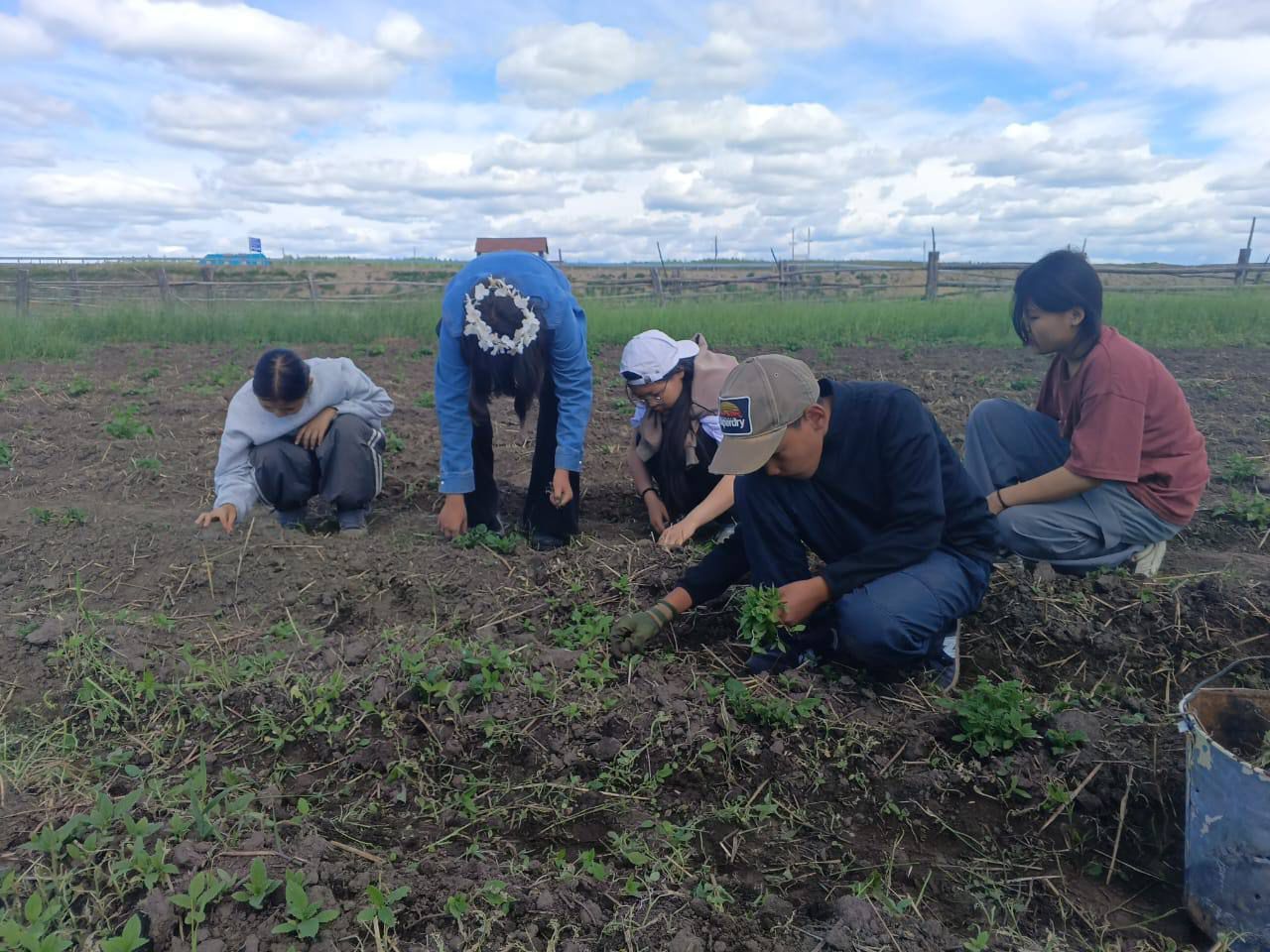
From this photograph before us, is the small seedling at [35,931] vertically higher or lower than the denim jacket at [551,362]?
lower

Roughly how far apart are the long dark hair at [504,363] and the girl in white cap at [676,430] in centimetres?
37

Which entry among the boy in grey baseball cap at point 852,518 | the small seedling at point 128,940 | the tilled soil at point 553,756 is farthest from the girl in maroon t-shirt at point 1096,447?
the small seedling at point 128,940

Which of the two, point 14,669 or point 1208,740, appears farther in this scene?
point 14,669

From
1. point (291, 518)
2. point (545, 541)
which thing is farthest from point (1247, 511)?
point (291, 518)

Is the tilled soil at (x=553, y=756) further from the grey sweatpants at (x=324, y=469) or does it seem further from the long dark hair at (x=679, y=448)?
the long dark hair at (x=679, y=448)

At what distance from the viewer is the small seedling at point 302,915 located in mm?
1775

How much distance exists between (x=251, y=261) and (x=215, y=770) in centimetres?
4935

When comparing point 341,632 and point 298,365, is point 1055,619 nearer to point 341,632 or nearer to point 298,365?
point 341,632

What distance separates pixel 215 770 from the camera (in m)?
2.55

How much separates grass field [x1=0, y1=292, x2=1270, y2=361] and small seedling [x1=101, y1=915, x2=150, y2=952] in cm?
1062

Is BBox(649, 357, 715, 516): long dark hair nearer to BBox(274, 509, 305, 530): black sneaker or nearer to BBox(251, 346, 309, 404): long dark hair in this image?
BBox(251, 346, 309, 404): long dark hair

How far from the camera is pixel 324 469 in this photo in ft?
14.5

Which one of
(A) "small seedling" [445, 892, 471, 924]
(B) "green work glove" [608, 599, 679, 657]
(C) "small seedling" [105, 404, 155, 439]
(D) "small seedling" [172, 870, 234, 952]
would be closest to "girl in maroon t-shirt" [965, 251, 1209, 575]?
(B) "green work glove" [608, 599, 679, 657]

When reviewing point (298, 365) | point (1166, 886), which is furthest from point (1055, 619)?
point (298, 365)
